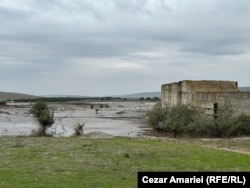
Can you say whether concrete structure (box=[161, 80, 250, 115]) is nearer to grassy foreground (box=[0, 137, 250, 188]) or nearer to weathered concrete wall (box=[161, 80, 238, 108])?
weathered concrete wall (box=[161, 80, 238, 108])

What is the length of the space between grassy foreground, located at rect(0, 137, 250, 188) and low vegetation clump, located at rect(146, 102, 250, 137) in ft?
38.2

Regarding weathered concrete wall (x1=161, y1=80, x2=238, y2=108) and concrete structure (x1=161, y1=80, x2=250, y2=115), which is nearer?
concrete structure (x1=161, y1=80, x2=250, y2=115)

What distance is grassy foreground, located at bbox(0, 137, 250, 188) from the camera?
13000 millimetres

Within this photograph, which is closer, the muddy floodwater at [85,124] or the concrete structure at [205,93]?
the concrete structure at [205,93]

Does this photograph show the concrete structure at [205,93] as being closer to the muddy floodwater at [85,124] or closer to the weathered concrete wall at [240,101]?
the weathered concrete wall at [240,101]

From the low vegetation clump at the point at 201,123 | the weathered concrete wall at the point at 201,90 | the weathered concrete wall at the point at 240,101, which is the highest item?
the weathered concrete wall at the point at 201,90

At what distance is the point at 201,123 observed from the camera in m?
32.5

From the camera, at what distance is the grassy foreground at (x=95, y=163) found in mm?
13000

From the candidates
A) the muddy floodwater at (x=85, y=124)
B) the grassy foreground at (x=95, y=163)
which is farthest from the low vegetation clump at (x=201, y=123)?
the grassy foreground at (x=95, y=163)

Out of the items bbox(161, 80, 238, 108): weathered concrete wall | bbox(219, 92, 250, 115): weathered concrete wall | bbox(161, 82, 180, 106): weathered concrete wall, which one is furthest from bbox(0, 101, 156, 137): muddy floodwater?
bbox(219, 92, 250, 115): weathered concrete wall

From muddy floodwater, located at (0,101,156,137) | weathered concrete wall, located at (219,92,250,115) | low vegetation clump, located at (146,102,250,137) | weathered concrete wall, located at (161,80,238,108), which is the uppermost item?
weathered concrete wall, located at (161,80,238,108)

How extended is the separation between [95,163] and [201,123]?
57.8 ft

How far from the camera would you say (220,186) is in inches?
353

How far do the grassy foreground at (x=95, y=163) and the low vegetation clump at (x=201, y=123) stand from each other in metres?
11.6
